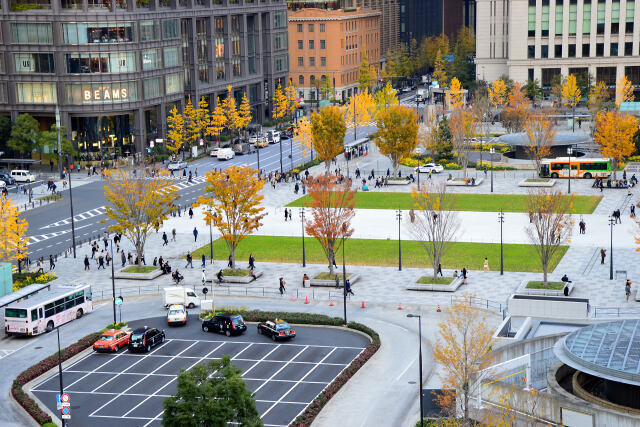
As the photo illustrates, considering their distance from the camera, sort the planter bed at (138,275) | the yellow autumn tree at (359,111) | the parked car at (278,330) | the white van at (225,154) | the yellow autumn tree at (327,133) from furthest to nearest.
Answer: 1. the yellow autumn tree at (359,111)
2. the white van at (225,154)
3. the yellow autumn tree at (327,133)
4. the planter bed at (138,275)
5. the parked car at (278,330)

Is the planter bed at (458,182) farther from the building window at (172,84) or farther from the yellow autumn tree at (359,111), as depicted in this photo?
the building window at (172,84)

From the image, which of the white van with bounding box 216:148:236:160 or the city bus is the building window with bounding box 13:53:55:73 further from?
the city bus

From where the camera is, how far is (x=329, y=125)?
4641 inches

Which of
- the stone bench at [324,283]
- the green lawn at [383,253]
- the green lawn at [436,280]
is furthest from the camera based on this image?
the green lawn at [383,253]

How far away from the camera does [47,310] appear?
64438 mm

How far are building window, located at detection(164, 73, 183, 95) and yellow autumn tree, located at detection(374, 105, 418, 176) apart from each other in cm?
3495

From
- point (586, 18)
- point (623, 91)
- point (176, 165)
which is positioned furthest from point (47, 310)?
point (586, 18)

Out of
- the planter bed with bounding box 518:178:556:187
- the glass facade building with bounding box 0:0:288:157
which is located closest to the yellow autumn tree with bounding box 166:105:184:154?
the glass facade building with bounding box 0:0:288:157

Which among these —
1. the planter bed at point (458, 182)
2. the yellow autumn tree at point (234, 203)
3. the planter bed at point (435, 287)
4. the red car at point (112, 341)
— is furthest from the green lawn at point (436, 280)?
the planter bed at point (458, 182)

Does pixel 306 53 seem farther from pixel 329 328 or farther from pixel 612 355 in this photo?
pixel 612 355

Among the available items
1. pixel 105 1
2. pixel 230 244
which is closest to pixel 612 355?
pixel 230 244

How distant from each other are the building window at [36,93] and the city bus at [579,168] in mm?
60908

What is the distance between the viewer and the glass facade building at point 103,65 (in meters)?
125

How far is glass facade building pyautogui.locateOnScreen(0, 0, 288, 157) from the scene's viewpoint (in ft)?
411
